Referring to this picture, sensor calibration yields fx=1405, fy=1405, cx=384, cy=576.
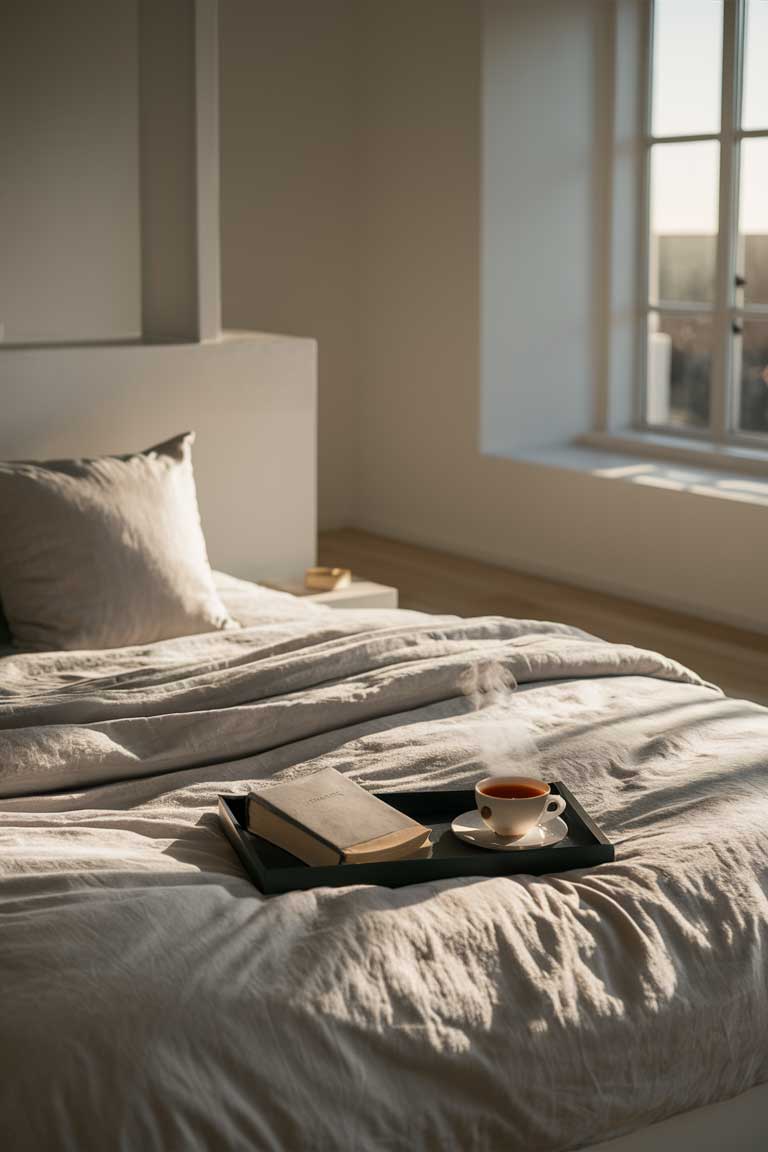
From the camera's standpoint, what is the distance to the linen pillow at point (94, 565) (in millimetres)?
3273

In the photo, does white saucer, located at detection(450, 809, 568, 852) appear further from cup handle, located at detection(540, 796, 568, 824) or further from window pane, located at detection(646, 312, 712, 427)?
window pane, located at detection(646, 312, 712, 427)

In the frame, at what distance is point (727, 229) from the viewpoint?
5.91 m

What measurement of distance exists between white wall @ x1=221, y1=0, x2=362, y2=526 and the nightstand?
2503 mm

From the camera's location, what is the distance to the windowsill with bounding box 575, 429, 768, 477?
580 centimetres

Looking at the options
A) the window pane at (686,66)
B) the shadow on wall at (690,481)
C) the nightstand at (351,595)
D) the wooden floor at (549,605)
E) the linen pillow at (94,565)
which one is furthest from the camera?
the window pane at (686,66)

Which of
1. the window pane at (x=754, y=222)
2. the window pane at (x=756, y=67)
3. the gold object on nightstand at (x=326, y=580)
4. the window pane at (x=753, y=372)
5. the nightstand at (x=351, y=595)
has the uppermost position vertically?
the window pane at (x=756, y=67)

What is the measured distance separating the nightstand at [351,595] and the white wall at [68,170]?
1903mm

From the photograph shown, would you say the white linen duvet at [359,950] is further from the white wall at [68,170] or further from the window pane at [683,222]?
the window pane at [683,222]

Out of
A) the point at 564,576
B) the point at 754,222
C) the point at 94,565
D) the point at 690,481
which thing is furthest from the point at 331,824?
the point at 754,222

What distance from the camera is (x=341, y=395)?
6992mm

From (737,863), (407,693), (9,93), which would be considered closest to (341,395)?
(9,93)

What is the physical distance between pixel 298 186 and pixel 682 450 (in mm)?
2244

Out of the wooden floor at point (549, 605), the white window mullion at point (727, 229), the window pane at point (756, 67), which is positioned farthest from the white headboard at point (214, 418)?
the window pane at point (756, 67)

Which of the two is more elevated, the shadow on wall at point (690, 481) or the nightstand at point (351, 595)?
the shadow on wall at point (690, 481)
